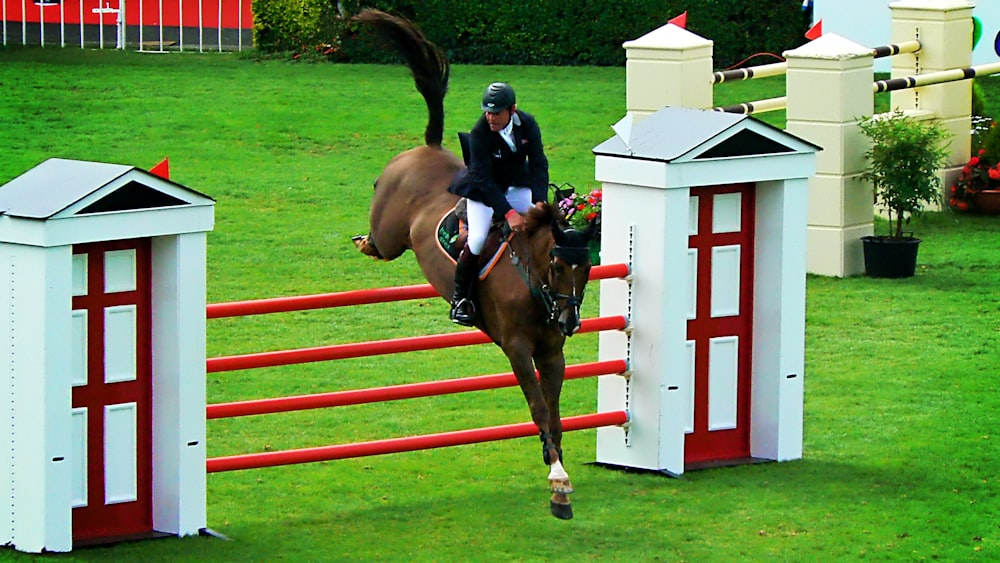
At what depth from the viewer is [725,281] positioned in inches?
389

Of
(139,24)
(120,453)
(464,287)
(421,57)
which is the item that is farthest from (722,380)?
(139,24)

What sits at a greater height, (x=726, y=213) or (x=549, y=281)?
(x=726, y=213)

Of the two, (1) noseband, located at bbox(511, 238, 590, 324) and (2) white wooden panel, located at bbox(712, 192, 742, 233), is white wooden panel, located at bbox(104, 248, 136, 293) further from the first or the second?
(2) white wooden panel, located at bbox(712, 192, 742, 233)

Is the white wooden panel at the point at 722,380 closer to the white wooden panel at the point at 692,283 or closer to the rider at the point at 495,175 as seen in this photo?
the white wooden panel at the point at 692,283

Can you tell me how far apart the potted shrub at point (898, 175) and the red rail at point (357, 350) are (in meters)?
6.65

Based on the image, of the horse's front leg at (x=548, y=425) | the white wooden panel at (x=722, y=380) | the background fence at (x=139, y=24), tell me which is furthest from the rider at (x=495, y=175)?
the background fence at (x=139, y=24)

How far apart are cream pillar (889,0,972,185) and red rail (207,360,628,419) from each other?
9.64 meters

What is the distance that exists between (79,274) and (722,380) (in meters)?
3.73

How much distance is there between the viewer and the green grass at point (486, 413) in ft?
27.9

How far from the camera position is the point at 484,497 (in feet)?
30.3

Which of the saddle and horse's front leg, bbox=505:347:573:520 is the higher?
the saddle

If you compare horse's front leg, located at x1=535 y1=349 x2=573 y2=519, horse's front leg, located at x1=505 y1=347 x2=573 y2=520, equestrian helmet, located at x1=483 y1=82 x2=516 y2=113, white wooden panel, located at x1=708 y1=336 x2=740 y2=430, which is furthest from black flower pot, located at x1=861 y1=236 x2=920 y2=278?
equestrian helmet, located at x1=483 y1=82 x2=516 y2=113

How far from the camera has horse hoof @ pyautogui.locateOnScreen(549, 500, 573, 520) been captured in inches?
331

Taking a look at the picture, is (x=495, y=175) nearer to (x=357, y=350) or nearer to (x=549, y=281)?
(x=549, y=281)
